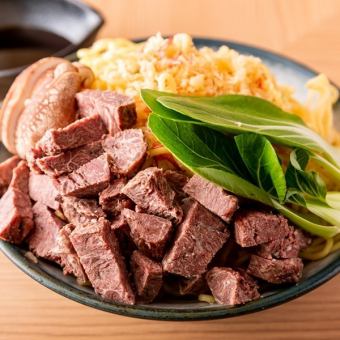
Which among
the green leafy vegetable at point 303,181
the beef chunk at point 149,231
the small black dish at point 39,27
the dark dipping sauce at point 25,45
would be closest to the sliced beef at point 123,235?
the beef chunk at point 149,231

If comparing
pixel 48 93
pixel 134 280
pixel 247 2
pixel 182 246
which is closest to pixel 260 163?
pixel 182 246

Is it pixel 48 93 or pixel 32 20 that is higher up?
pixel 48 93

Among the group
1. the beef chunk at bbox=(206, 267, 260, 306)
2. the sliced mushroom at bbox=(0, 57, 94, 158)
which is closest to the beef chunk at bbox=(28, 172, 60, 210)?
the sliced mushroom at bbox=(0, 57, 94, 158)

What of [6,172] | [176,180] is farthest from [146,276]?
[6,172]

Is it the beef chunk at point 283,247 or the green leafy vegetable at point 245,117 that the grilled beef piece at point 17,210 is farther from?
the beef chunk at point 283,247

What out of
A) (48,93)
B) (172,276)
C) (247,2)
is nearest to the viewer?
(172,276)

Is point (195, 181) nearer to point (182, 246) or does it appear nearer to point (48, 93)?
point (182, 246)

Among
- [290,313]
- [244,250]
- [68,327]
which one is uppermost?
[244,250]
